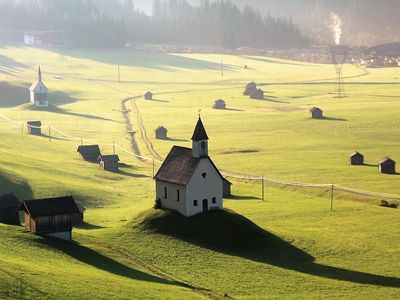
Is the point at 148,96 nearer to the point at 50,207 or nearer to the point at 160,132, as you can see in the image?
the point at 160,132

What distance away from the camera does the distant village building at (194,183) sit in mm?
68438

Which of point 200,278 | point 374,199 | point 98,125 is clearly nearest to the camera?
point 200,278

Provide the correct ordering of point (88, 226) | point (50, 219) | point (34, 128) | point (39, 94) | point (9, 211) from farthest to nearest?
point (39, 94), point (34, 128), point (88, 226), point (9, 211), point (50, 219)

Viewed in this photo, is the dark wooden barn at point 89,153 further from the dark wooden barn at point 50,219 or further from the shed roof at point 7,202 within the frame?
the dark wooden barn at point 50,219

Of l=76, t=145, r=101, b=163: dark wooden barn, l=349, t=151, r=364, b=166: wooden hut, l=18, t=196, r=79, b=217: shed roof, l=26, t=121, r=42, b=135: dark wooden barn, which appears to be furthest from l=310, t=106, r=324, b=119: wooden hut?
l=18, t=196, r=79, b=217: shed roof

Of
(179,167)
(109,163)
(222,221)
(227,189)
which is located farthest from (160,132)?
(222,221)

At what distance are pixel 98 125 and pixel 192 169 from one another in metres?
83.4

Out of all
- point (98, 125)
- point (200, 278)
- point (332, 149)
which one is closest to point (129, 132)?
point (98, 125)

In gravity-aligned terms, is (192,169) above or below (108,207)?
above

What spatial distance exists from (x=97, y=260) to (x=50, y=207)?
724 centimetres

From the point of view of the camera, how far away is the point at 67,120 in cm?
15625

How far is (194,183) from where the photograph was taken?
68.9 m

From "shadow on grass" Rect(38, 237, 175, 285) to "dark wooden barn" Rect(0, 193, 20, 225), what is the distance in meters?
7.16

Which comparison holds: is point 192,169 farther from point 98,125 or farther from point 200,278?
point 98,125
